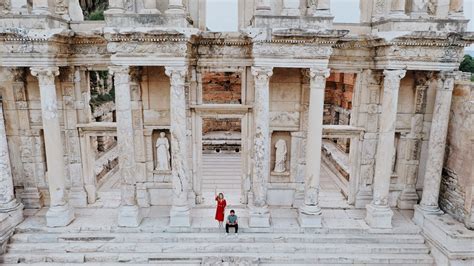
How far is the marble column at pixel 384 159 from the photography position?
9633 mm

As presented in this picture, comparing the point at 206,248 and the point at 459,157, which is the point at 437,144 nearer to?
the point at 459,157

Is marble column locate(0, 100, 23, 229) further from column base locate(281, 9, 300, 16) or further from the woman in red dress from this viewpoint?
column base locate(281, 9, 300, 16)

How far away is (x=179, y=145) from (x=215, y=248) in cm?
301

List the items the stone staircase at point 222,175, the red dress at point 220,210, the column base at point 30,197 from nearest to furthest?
the red dress at point 220,210
the column base at point 30,197
the stone staircase at point 222,175

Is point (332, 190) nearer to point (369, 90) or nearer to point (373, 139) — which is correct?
point (373, 139)

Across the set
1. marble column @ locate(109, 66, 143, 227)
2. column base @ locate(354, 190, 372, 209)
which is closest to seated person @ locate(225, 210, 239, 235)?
marble column @ locate(109, 66, 143, 227)

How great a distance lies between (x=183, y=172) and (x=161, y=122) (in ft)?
6.23

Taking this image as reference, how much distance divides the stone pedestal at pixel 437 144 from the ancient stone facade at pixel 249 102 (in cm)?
4

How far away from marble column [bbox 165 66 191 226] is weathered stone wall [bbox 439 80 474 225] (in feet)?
25.4

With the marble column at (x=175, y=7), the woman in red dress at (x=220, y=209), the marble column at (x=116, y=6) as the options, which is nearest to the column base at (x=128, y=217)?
the woman in red dress at (x=220, y=209)

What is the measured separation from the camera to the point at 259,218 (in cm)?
1004

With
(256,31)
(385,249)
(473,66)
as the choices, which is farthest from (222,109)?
(473,66)

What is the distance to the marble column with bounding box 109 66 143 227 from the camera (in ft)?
30.5

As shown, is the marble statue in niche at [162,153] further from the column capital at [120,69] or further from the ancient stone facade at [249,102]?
the column capital at [120,69]
